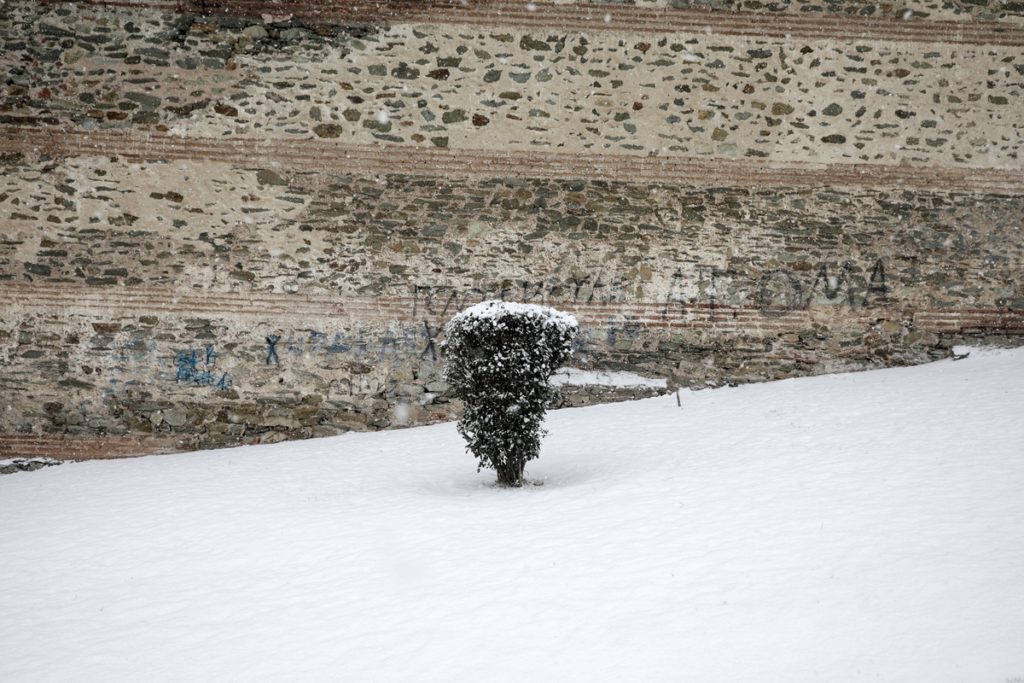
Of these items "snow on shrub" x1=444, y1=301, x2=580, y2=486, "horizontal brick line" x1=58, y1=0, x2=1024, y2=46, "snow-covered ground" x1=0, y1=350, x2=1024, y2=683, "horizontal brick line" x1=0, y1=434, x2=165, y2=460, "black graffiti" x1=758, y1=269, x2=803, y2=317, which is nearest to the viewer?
"snow-covered ground" x1=0, y1=350, x2=1024, y2=683

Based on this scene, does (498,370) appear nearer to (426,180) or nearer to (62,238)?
(426,180)

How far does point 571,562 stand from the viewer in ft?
15.2

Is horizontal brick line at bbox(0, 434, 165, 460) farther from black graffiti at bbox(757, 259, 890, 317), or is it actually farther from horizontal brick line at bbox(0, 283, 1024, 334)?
black graffiti at bbox(757, 259, 890, 317)

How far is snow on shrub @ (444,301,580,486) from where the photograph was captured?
20.9 feet

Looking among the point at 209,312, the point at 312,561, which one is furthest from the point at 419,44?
the point at 312,561

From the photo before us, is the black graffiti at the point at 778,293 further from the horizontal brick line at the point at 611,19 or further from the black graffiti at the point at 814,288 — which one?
the horizontal brick line at the point at 611,19

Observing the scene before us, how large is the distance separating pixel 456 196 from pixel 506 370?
125 inches

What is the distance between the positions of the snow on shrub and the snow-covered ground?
0.43 metres

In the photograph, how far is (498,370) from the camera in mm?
6355

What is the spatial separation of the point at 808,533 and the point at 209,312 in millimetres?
6487

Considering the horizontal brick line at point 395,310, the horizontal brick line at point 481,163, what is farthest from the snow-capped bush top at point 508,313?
the horizontal brick line at point 481,163

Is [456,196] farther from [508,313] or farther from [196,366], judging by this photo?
[196,366]

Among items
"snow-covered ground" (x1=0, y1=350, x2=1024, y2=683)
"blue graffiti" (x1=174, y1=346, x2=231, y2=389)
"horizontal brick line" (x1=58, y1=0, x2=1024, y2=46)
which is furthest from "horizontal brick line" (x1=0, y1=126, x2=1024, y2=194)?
"snow-covered ground" (x1=0, y1=350, x2=1024, y2=683)

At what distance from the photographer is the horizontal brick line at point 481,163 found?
8.62 metres
